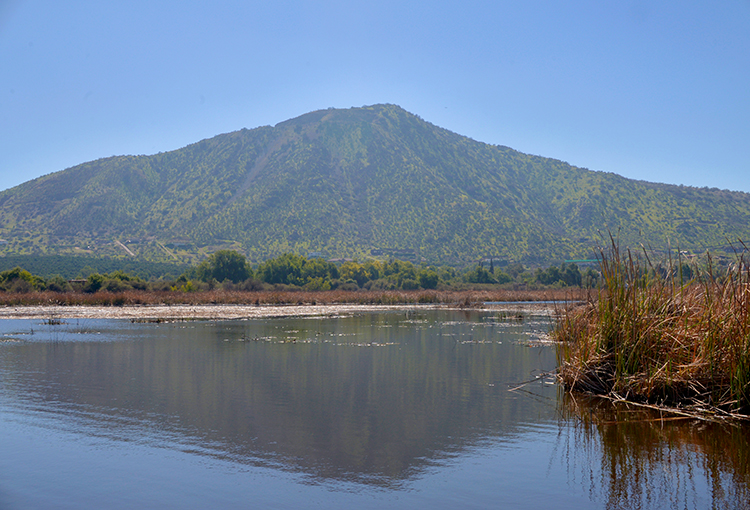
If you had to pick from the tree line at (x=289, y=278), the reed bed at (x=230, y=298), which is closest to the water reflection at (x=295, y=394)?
the reed bed at (x=230, y=298)

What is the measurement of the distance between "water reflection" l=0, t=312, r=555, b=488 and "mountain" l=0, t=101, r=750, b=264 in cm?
10250

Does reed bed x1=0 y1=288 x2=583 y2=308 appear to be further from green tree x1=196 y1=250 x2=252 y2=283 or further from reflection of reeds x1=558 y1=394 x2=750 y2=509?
reflection of reeds x1=558 y1=394 x2=750 y2=509

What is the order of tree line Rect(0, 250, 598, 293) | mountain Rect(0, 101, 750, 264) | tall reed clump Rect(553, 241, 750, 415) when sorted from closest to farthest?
tall reed clump Rect(553, 241, 750, 415), tree line Rect(0, 250, 598, 293), mountain Rect(0, 101, 750, 264)

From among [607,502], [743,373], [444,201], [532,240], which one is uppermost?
[444,201]

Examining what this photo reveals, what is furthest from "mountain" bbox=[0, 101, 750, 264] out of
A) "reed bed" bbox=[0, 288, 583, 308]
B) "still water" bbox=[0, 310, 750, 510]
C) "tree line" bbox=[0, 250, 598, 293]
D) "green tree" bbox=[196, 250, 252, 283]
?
"still water" bbox=[0, 310, 750, 510]

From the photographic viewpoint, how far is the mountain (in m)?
135

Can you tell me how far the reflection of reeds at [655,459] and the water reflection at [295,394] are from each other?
145 centimetres

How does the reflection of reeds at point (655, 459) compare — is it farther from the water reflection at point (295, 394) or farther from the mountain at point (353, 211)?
the mountain at point (353, 211)

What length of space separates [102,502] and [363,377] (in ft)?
28.9

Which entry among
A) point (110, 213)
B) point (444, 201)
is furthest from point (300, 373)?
point (110, 213)

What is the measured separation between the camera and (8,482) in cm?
775

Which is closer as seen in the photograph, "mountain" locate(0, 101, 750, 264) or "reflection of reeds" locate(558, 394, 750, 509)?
"reflection of reeds" locate(558, 394, 750, 509)

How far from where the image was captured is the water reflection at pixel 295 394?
9328 millimetres

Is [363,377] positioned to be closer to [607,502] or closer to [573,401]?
[573,401]
